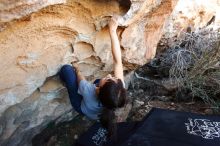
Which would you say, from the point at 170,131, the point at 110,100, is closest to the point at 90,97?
the point at 110,100

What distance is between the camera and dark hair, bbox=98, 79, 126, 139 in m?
2.73

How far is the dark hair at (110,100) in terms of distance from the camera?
2734mm

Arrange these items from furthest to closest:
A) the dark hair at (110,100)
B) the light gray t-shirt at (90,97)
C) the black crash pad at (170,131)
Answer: the light gray t-shirt at (90,97) < the dark hair at (110,100) < the black crash pad at (170,131)

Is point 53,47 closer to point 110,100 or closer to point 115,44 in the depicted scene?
point 115,44

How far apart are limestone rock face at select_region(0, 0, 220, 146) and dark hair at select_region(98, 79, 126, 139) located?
502 millimetres

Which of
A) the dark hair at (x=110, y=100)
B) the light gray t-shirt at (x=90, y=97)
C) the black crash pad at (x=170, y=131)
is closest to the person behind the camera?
the black crash pad at (x=170, y=131)

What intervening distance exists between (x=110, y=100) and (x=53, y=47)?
599 millimetres

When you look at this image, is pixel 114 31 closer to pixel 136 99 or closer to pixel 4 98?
pixel 4 98

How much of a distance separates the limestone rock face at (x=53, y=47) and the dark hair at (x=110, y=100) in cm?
50

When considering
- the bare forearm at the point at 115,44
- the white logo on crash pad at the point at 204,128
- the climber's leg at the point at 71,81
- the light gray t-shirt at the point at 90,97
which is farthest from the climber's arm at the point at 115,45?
the white logo on crash pad at the point at 204,128

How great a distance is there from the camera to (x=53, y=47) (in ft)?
9.86

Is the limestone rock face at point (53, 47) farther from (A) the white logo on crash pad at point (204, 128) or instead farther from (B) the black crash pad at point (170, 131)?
(A) the white logo on crash pad at point (204, 128)

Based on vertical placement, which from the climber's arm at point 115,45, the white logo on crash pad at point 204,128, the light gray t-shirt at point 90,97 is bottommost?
the white logo on crash pad at point 204,128

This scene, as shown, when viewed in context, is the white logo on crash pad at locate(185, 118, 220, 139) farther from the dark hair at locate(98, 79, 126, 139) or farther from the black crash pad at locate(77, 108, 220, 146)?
the dark hair at locate(98, 79, 126, 139)
